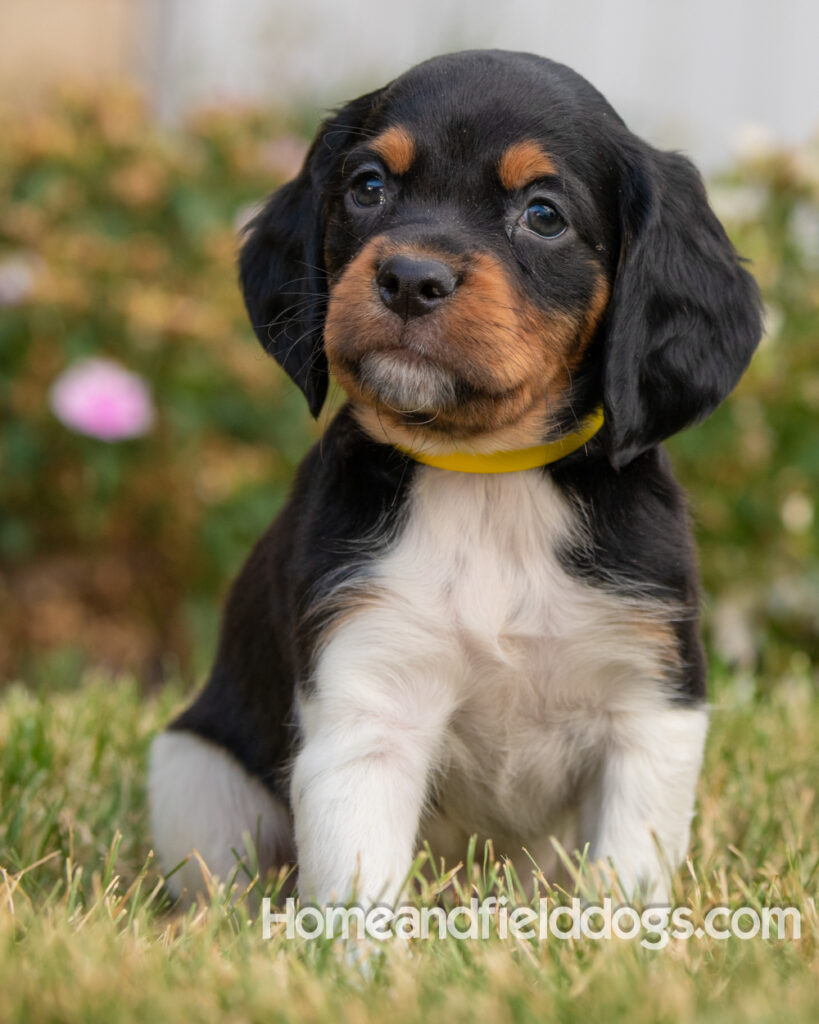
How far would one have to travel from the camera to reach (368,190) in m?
3.21

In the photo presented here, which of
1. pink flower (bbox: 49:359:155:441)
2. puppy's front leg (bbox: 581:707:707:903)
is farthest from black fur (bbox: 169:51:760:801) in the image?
pink flower (bbox: 49:359:155:441)

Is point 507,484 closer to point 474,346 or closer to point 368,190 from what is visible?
point 474,346

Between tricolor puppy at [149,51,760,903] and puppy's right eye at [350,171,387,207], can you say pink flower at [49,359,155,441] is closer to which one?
tricolor puppy at [149,51,760,903]

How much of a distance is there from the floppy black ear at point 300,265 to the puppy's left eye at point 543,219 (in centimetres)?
53

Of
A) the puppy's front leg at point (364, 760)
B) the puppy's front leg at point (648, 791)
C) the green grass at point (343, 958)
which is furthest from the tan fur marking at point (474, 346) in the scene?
the green grass at point (343, 958)

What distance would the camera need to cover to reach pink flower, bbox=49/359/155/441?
18.6 ft

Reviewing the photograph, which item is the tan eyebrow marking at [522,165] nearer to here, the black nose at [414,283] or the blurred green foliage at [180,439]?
the black nose at [414,283]

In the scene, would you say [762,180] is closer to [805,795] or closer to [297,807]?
[805,795]

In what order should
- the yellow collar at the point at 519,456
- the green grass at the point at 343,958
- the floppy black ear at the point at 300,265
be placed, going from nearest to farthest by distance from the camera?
the green grass at the point at 343,958 < the yellow collar at the point at 519,456 < the floppy black ear at the point at 300,265

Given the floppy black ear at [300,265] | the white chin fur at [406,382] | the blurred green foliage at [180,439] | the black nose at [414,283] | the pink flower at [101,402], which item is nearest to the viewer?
the black nose at [414,283]

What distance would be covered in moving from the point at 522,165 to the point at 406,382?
0.53m

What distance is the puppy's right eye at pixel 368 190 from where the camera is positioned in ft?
10.4

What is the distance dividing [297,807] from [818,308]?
3734 millimetres

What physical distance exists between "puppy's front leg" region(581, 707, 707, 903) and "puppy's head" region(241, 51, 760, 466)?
0.61 m
